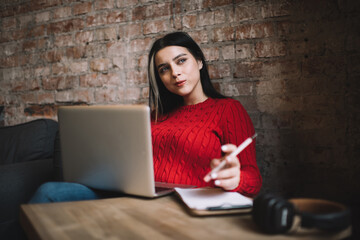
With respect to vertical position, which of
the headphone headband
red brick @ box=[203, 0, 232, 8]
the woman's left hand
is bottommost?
the headphone headband

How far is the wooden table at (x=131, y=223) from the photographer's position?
61 centimetres

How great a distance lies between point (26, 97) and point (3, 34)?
0.53 metres

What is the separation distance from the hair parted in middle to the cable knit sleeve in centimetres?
17

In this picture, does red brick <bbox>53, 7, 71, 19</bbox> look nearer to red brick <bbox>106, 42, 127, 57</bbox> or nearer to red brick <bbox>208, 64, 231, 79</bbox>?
red brick <bbox>106, 42, 127, 57</bbox>

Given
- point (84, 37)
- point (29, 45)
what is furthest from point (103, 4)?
point (29, 45)


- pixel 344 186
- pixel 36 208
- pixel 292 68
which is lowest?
pixel 344 186

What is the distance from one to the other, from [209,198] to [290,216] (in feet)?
0.86

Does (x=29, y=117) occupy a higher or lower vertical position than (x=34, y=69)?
lower

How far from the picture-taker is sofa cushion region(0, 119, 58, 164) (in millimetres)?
1702

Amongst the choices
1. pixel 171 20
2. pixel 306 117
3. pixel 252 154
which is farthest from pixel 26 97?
pixel 306 117

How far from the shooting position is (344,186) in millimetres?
1366

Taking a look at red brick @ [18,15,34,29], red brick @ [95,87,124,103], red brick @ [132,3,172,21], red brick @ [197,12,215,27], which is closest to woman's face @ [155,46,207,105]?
red brick @ [197,12,215,27]

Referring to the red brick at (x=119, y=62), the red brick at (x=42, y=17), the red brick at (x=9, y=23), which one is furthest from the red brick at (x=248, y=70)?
the red brick at (x=9, y=23)

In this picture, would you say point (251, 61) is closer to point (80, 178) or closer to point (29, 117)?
point (80, 178)
